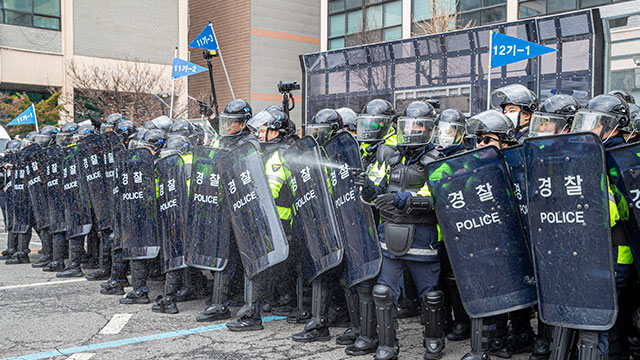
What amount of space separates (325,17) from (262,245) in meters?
23.9

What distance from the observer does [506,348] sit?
4.74 m

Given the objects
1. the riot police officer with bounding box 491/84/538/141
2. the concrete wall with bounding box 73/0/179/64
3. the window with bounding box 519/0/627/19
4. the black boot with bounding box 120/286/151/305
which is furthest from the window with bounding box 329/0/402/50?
the black boot with bounding box 120/286/151/305

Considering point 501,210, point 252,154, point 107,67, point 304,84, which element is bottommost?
→ point 501,210

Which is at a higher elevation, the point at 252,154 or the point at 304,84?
the point at 304,84

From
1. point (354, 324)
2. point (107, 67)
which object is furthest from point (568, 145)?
point (107, 67)

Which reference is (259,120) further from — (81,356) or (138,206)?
(81,356)

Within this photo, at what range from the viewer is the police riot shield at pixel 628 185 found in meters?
3.39

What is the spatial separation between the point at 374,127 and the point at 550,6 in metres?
17.1

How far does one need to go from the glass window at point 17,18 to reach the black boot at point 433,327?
23678mm

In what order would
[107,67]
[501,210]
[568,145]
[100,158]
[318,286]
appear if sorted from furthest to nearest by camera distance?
[107,67] < [100,158] < [318,286] < [501,210] < [568,145]

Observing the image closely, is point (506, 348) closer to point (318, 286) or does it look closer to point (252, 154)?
point (318, 286)

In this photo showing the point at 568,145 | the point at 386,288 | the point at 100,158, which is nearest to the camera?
the point at 568,145

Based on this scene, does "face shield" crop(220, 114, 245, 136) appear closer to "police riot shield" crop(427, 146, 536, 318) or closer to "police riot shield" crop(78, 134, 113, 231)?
"police riot shield" crop(78, 134, 113, 231)

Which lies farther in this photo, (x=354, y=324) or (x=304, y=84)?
(x=304, y=84)
